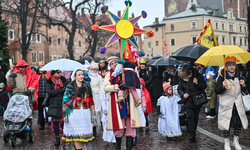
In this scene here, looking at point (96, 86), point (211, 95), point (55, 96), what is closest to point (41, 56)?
point (211, 95)

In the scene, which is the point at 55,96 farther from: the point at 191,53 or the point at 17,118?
the point at 191,53

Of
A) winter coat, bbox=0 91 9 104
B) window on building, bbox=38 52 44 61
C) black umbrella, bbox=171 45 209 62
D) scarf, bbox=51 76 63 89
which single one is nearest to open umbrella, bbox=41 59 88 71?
scarf, bbox=51 76 63 89

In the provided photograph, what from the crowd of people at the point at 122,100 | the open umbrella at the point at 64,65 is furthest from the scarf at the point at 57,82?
the open umbrella at the point at 64,65

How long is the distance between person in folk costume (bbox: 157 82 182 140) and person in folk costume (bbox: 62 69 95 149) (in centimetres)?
240

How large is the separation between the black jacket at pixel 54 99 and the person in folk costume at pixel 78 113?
1182 millimetres

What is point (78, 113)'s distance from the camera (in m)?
5.77

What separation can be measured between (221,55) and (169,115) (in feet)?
7.05

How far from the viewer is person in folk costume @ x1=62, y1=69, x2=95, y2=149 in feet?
18.9

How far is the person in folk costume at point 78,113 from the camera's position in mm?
5746

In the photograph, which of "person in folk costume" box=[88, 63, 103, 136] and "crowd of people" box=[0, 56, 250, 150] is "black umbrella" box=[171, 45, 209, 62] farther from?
"person in folk costume" box=[88, 63, 103, 136]

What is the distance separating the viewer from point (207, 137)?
7535mm

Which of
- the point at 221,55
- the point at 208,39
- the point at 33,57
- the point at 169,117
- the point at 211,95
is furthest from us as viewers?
the point at 33,57

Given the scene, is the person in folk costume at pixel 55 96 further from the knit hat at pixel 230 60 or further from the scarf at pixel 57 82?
the knit hat at pixel 230 60

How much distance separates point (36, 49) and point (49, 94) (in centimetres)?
5073
